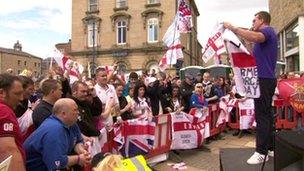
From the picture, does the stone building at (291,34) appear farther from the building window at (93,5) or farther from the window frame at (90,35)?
the building window at (93,5)

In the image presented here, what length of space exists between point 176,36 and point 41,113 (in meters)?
8.86

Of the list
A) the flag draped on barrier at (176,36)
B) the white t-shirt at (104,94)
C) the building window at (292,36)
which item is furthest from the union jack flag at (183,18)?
the building window at (292,36)

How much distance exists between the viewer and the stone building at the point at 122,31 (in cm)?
4444

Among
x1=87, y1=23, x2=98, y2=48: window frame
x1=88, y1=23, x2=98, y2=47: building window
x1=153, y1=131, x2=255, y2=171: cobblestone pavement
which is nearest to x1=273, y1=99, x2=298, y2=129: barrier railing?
x1=153, y1=131, x2=255, y2=171: cobblestone pavement

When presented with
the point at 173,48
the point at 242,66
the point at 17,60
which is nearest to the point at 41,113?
the point at 242,66

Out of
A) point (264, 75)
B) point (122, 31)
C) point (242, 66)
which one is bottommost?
point (264, 75)

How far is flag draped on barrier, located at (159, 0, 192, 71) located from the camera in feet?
44.2

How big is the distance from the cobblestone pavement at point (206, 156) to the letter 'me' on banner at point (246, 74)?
3.55 meters

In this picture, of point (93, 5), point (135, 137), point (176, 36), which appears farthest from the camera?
point (93, 5)

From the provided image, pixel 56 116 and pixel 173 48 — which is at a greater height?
pixel 173 48

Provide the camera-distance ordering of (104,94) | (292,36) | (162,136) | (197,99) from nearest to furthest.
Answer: (104,94)
(162,136)
(197,99)
(292,36)

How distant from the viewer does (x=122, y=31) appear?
1837 inches

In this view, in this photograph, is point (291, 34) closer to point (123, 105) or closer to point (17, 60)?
point (123, 105)

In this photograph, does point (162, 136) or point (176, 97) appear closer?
point (162, 136)
